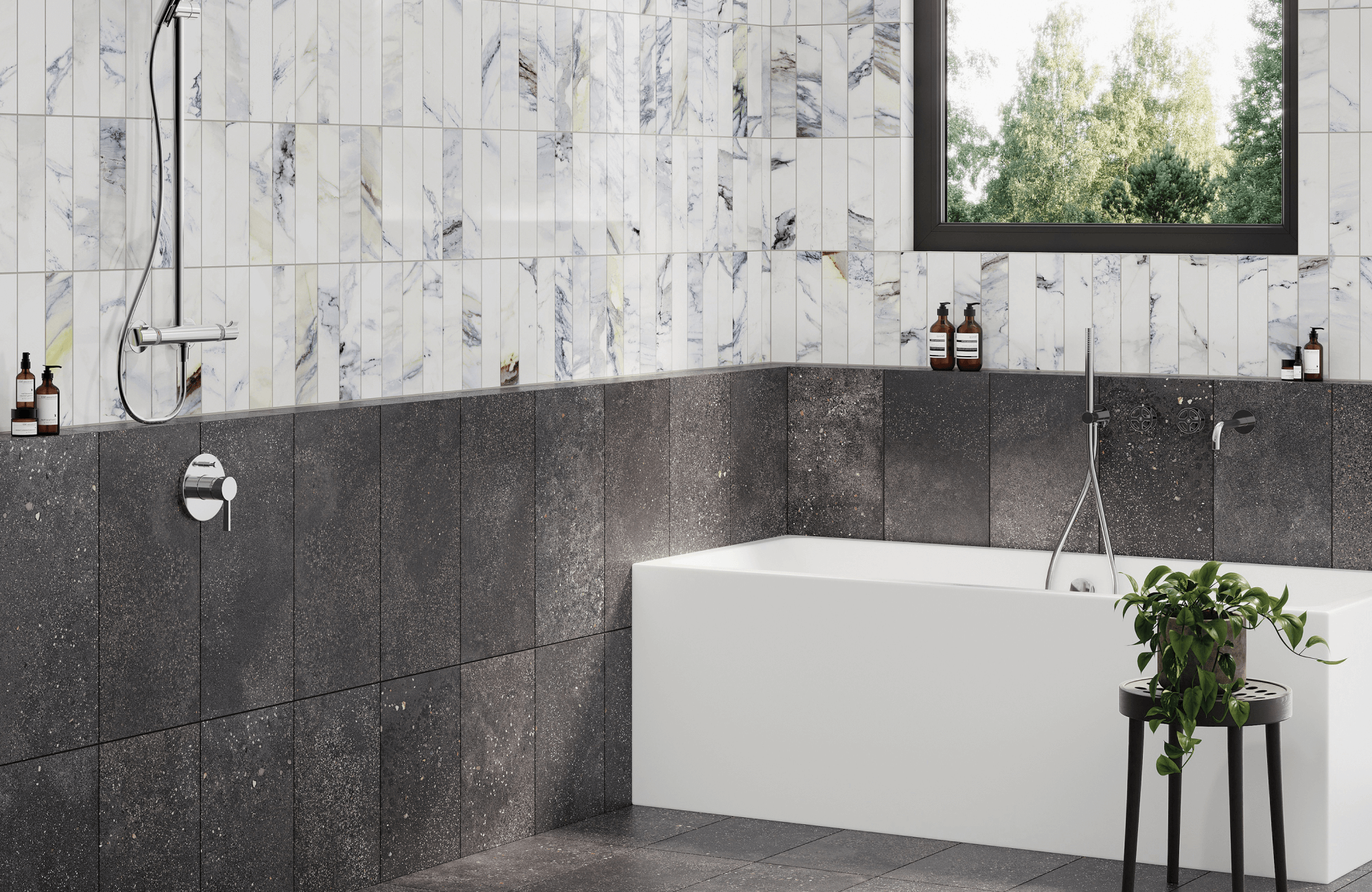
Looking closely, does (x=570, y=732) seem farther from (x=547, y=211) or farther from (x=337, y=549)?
(x=547, y=211)

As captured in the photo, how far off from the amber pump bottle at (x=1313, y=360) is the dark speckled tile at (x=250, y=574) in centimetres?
244

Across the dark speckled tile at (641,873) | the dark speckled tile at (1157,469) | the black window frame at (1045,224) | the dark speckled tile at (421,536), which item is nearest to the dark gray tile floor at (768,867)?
the dark speckled tile at (641,873)

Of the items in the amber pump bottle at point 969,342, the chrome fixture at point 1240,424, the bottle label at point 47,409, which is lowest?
the chrome fixture at point 1240,424

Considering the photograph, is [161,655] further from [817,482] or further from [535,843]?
[817,482]

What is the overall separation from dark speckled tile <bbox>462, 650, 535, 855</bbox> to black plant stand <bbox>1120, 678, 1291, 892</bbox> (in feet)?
4.54

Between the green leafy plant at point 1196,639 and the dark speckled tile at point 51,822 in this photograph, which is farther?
the green leafy plant at point 1196,639

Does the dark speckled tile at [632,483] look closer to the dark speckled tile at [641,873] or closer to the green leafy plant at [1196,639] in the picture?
the dark speckled tile at [641,873]

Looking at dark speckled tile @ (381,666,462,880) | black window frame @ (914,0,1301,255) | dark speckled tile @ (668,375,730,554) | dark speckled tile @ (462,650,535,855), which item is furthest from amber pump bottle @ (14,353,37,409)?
black window frame @ (914,0,1301,255)

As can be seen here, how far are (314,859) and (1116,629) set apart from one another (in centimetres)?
180

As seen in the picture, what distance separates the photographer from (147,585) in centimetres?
337

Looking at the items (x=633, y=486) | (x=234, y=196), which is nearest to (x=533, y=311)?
(x=633, y=486)

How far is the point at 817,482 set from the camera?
201 inches

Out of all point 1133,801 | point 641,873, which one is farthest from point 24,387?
point 1133,801

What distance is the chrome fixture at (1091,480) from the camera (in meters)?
4.58
